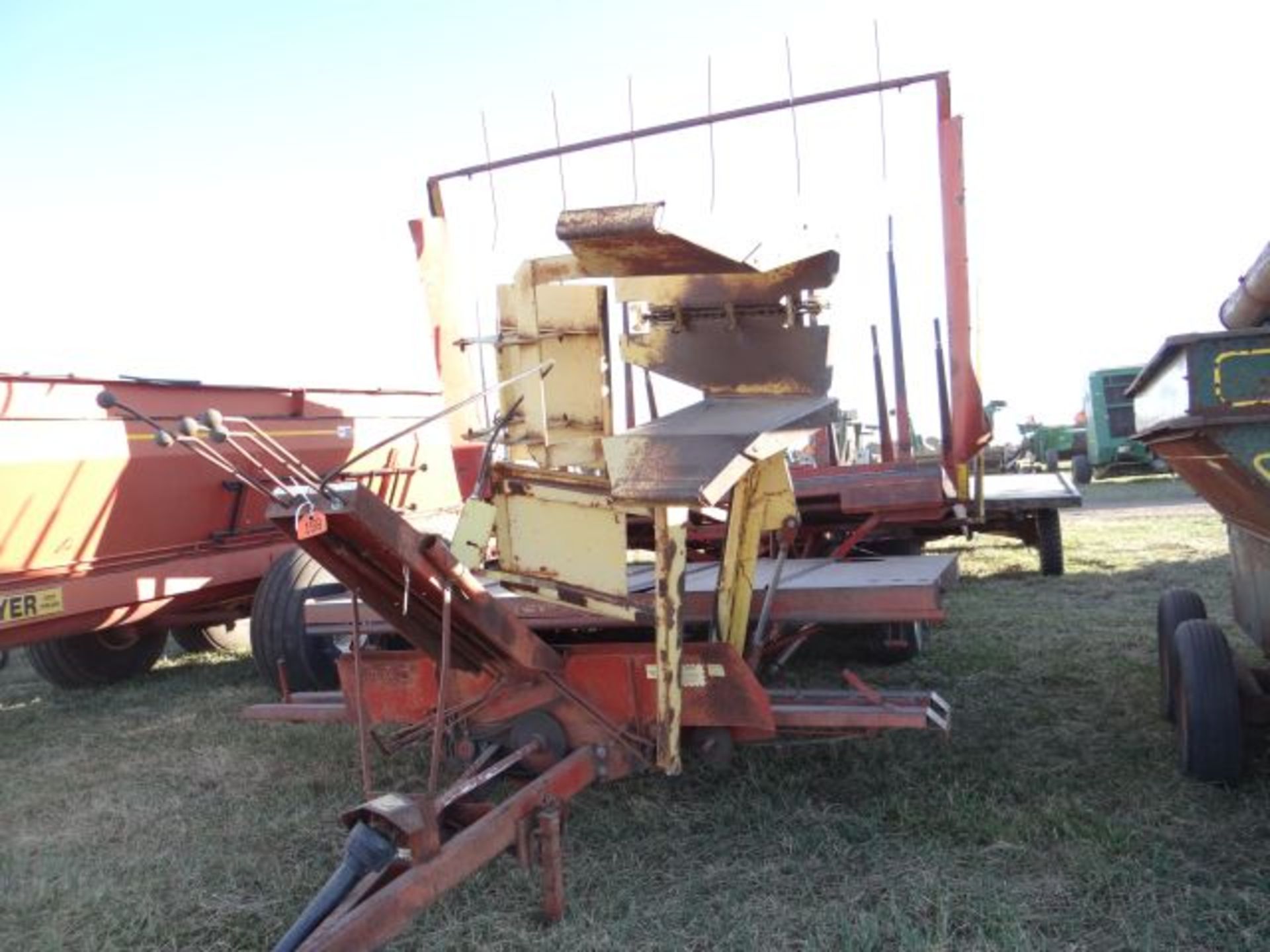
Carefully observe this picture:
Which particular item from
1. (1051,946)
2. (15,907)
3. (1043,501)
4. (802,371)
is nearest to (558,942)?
(1051,946)

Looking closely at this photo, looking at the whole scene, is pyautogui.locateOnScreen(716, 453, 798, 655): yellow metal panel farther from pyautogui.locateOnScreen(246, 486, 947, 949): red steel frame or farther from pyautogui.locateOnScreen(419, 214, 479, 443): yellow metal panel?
pyautogui.locateOnScreen(419, 214, 479, 443): yellow metal panel

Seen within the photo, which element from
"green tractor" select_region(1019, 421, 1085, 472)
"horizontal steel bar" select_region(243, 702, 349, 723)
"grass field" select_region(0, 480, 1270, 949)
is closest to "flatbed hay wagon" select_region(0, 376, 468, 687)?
"grass field" select_region(0, 480, 1270, 949)

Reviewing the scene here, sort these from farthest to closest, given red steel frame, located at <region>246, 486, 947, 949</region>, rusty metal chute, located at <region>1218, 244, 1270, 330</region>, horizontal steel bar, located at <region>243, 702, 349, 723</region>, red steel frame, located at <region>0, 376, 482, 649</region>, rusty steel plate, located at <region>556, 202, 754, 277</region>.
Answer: red steel frame, located at <region>0, 376, 482, 649</region> < horizontal steel bar, located at <region>243, 702, 349, 723</region> < rusty metal chute, located at <region>1218, 244, 1270, 330</region> < rusty steel plate, located at <region>556, 202, 754, 277</region> < red steel frame, located at <region>246, 486, 947, 949</region>

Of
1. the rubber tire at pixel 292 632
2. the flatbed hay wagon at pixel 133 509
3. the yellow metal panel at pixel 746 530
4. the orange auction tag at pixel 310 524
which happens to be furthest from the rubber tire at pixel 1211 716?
the flatbed hay wagon at pixel 133 509

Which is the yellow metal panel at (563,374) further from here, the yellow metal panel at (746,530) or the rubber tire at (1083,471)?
the rubber tire at (1083,471)

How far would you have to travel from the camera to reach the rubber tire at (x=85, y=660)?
6328 millimetres

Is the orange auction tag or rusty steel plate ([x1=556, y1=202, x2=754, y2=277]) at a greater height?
rusty steel plate ([x1=556, y1=202, x2=754, y2=277])

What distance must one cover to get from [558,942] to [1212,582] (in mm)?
6399

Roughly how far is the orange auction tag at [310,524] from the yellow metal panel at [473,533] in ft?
2.24

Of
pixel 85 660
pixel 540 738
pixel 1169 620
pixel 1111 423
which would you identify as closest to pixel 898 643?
pixel 1169 620

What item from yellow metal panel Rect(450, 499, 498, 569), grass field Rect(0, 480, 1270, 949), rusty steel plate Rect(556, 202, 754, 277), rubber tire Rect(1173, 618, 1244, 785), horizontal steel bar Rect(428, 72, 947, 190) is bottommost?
grass field Rect(0, 480, 1270, 949)

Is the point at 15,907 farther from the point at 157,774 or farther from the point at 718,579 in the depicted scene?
the point at 718,579

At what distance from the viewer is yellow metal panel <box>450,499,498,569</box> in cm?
315

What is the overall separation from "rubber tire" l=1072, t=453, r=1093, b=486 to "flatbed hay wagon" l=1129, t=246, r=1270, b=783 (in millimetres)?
17929
